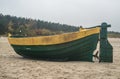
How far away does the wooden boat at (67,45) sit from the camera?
10203 mm

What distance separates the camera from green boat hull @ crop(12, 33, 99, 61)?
10.3 meters

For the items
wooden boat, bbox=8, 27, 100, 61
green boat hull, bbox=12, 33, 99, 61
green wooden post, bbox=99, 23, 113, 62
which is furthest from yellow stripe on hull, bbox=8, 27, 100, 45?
green wooden post, bbox=99, 23, 113, 62

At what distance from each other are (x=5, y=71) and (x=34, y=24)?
64.5 metres

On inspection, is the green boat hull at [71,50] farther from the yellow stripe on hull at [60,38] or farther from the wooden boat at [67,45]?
the yellow stripe on hull at [60,38]

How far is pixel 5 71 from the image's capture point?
25.1ft

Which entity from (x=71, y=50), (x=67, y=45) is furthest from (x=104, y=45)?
(x=67, y=45)

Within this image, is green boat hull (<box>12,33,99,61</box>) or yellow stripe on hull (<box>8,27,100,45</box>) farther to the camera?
green boat hull (<box>12,33,99,61</box>)

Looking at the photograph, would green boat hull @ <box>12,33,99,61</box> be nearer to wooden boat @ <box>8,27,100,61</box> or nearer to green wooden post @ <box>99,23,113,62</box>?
wooden boat @ <box>8,27,100,61</box>

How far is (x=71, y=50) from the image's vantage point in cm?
1036

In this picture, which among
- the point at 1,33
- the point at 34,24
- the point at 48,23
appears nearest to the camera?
the point at 1,33

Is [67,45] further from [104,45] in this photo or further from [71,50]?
[104,45]

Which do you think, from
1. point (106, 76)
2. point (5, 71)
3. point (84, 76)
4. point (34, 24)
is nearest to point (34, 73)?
point (5, 71)

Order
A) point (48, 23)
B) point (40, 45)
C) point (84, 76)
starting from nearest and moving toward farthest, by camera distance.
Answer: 1. point (84, 76)
2. point (40, 45)
3. point (48, 23)

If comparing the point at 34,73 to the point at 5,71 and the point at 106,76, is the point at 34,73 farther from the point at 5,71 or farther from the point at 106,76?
the point at 106,76
